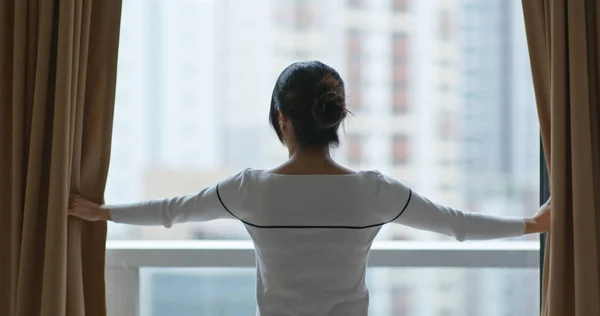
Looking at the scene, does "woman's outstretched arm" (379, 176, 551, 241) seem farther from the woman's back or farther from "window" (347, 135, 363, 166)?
"window" (347, 135, 363, 166)

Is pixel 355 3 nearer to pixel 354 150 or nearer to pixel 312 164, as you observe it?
pixel 354 150

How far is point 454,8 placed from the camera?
79.4 inches

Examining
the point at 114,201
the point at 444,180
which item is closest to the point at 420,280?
the point at 444,180

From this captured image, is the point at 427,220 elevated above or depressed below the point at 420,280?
above

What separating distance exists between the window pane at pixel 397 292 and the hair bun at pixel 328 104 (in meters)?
0.67

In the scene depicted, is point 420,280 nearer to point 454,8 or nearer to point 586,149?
point 586,149

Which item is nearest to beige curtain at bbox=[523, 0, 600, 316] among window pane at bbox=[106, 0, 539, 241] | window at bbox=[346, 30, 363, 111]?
window pane at bbox=[106, 0, 539, 241]

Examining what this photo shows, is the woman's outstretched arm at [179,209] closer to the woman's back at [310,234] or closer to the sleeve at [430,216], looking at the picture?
the woman's back at [310,234]

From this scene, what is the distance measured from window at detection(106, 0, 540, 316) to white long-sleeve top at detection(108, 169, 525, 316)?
0.41 m

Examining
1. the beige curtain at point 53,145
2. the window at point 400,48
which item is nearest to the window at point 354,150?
the window at point 400,48

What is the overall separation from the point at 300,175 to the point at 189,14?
2.43 ft

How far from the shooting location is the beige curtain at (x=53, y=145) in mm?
1707

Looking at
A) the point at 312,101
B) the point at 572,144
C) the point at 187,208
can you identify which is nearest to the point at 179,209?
the point at 187,208

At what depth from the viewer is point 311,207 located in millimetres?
1573
